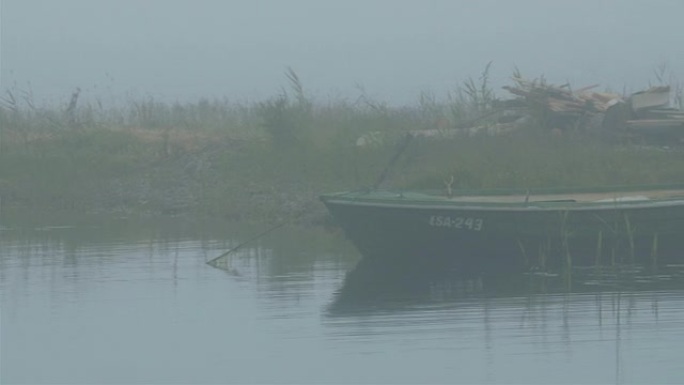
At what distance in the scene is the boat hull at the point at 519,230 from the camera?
715 inches

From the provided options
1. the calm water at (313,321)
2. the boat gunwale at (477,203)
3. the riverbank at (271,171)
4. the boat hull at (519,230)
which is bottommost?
the calm water at (313,321)

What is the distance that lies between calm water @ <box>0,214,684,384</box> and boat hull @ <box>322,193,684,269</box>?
488 millimetres

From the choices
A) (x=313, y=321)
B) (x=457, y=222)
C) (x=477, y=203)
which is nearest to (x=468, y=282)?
(x=457, y=222)

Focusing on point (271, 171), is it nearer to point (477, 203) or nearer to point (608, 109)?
point (608, 109)

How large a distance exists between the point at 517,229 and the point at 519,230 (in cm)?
3

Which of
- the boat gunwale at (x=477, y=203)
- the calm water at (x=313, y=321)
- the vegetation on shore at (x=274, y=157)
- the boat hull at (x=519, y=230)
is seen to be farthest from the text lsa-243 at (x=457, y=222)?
the vegetation on shore at (x=274, y=157)

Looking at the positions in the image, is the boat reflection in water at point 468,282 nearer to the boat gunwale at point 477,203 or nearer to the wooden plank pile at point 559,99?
the boat gunwale at point 477,203

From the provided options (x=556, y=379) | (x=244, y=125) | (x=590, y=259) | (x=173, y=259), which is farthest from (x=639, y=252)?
(x=244, y=125)

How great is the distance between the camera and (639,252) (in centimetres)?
1839

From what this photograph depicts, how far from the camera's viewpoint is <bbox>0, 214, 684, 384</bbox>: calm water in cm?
1216

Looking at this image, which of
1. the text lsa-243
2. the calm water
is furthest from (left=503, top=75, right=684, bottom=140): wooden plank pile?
the text lsa-243

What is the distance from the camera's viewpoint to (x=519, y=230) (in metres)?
18.2

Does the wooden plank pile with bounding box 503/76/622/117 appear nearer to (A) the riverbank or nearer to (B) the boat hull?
(A) the riverbank

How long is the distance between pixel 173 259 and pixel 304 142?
25.9ft
